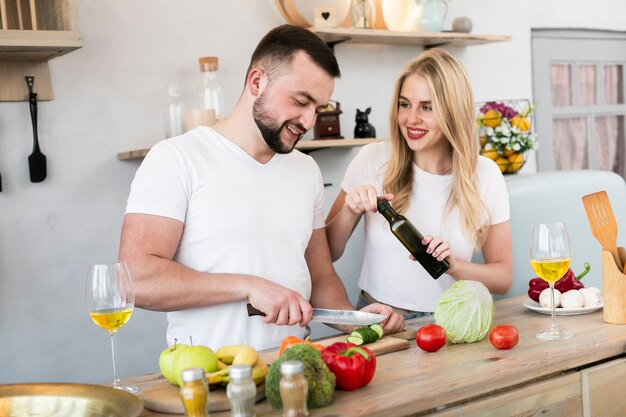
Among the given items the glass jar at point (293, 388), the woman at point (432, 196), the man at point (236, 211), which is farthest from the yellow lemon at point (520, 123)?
the glass jar at point (293, 388)

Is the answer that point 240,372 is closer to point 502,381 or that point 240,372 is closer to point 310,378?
point 310,378

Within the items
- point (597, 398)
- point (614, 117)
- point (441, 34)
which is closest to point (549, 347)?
point (597, 398)

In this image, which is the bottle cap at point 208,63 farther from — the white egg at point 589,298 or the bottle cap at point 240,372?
the bottle cap at point 240,372

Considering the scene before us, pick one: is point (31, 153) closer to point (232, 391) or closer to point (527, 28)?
point (232, 391)

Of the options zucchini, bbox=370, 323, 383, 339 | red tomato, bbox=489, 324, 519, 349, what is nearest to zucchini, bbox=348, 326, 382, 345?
zucchini, bbox=370, 323, 383, 339

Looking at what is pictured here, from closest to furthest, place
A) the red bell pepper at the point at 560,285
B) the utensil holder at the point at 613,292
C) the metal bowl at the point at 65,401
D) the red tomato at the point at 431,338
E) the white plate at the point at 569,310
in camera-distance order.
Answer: the metal bowl at the point at 65,401 < the red tomato at the point at 431,338 < the utensil holder at the point at 613,292 < the white plate at the point at 569,310 < the red bell pepper at the point at 560,285

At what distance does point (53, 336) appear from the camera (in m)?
3.00

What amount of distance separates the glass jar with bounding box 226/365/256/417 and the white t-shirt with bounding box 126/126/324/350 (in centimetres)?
82

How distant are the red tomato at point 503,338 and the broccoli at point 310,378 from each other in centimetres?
55

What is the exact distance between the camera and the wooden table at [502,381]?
149 cm

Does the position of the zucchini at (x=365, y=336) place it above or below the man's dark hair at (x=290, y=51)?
below

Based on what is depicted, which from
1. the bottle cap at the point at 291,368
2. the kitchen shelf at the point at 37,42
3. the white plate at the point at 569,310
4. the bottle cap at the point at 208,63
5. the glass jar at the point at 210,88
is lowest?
the white plate at the point at 569,310

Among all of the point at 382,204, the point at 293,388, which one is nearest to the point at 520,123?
the point at 382,204

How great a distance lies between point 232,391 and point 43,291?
1.90 meters
